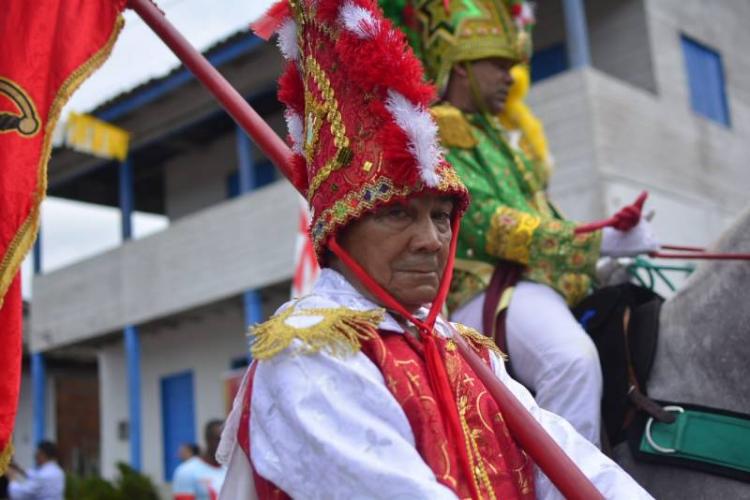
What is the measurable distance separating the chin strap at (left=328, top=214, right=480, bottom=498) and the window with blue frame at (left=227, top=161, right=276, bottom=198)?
15863 millimetres

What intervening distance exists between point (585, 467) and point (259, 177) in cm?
1658

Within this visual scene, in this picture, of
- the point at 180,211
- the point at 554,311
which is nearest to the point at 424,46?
the point at 554,311

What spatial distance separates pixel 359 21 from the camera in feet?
8.24

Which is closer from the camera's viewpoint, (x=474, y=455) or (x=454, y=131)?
(x=474, y=455)

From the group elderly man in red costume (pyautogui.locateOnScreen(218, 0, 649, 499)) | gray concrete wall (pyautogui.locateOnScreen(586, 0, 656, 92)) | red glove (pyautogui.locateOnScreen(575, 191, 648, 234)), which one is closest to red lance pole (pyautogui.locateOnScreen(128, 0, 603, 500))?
elderly man in red costume (pyautogui.locateOnScreen(218, 0, 649, 499))

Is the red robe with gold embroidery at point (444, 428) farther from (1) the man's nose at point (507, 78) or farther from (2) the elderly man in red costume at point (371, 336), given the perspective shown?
(1) the man's nose at point (507, 78)

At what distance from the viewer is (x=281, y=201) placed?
15.8 m

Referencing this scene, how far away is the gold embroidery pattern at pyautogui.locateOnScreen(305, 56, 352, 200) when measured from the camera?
2.56 metres

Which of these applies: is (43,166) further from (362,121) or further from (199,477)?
(199,477)

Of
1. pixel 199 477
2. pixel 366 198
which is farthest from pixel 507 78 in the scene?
pixel 199 477

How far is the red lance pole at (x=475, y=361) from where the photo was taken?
2371 mm

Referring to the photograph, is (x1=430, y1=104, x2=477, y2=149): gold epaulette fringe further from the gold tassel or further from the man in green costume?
the gold tassel

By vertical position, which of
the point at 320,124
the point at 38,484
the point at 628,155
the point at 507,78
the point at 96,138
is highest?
the point at 96,138

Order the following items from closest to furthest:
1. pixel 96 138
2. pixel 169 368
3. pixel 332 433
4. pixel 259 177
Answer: pixel 332 433
pixel 96 138
pixel 259 177
pixel 169 368
